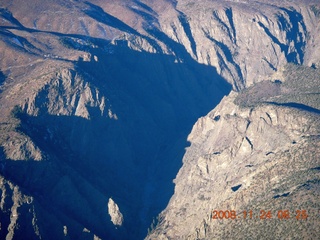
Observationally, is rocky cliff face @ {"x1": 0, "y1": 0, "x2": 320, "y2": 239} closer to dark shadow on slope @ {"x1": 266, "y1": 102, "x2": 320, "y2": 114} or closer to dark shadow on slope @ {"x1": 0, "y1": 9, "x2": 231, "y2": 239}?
dark shadow on slope @ {"x1": 0, "y1": 9, "x2": 231, "y2": 239}

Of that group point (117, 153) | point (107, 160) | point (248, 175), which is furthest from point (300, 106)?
point (107, 160)

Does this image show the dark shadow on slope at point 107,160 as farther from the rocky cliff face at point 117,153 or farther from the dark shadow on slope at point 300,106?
the dark shadow on slope at point 300,106

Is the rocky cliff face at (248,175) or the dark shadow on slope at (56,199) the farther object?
the dark shadow on slope at (56,199)

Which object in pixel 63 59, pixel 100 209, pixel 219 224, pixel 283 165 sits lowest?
pixel 219 224

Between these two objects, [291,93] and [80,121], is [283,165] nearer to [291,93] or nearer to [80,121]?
[291,93]

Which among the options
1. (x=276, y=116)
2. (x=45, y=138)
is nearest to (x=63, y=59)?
(x=45, y=138)
